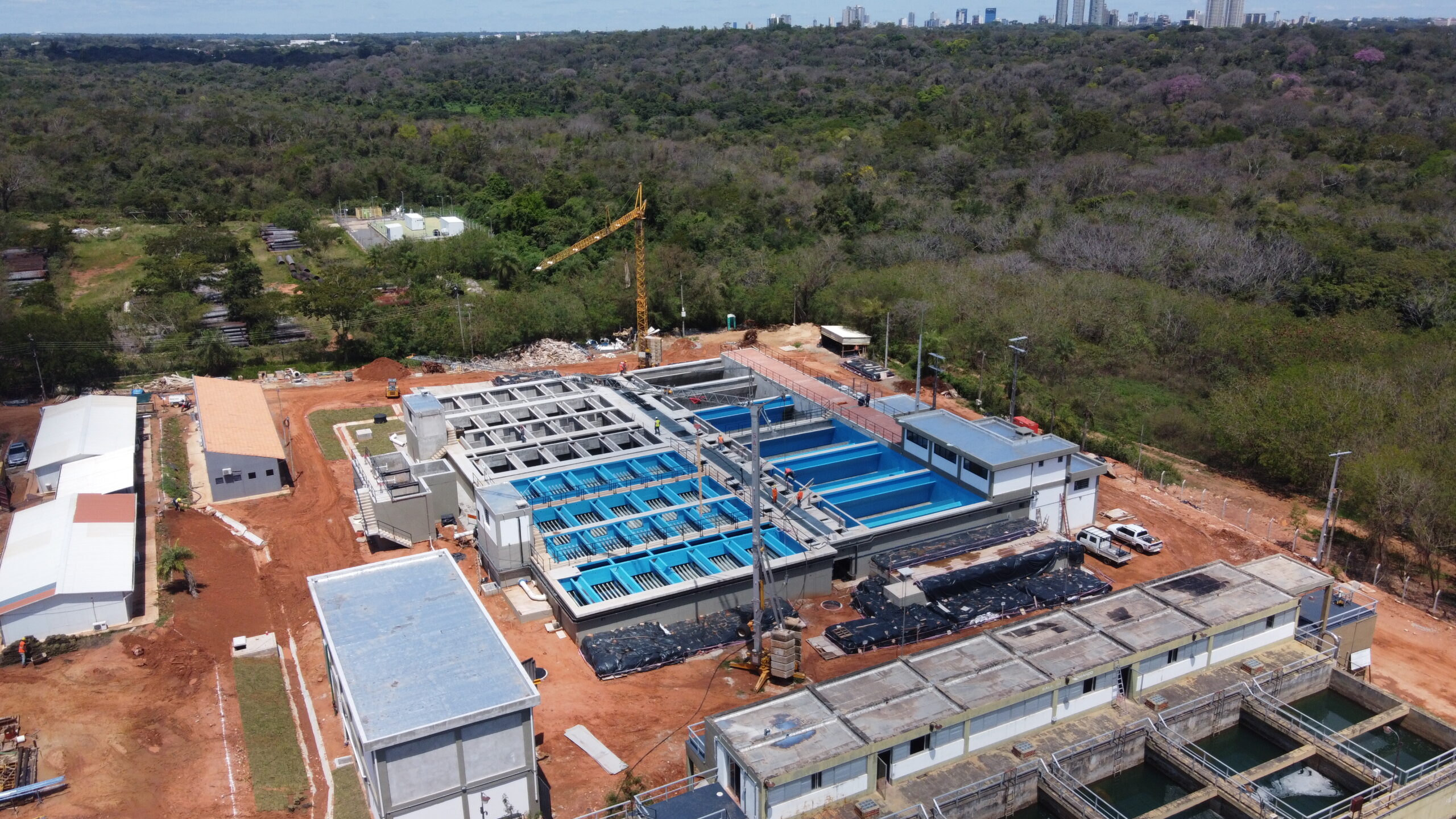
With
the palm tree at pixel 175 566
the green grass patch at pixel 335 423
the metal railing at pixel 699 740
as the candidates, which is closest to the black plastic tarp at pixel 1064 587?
the metal railing at pixel 699 740

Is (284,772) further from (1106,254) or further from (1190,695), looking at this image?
(1106,254)

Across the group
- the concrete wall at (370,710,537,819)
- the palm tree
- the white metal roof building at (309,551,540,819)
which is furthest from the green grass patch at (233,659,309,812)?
the palm tree

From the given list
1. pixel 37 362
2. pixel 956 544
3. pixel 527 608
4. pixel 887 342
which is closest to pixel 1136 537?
pixel 956 544

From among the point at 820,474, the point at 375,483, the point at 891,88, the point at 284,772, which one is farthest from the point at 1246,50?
the point at 284,772

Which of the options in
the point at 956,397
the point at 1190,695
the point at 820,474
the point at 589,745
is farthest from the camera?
the point at 956,397

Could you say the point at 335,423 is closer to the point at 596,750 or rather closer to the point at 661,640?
the point at 661,640

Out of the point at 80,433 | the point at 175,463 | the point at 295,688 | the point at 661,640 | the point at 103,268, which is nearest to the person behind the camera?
the point at 295,688
